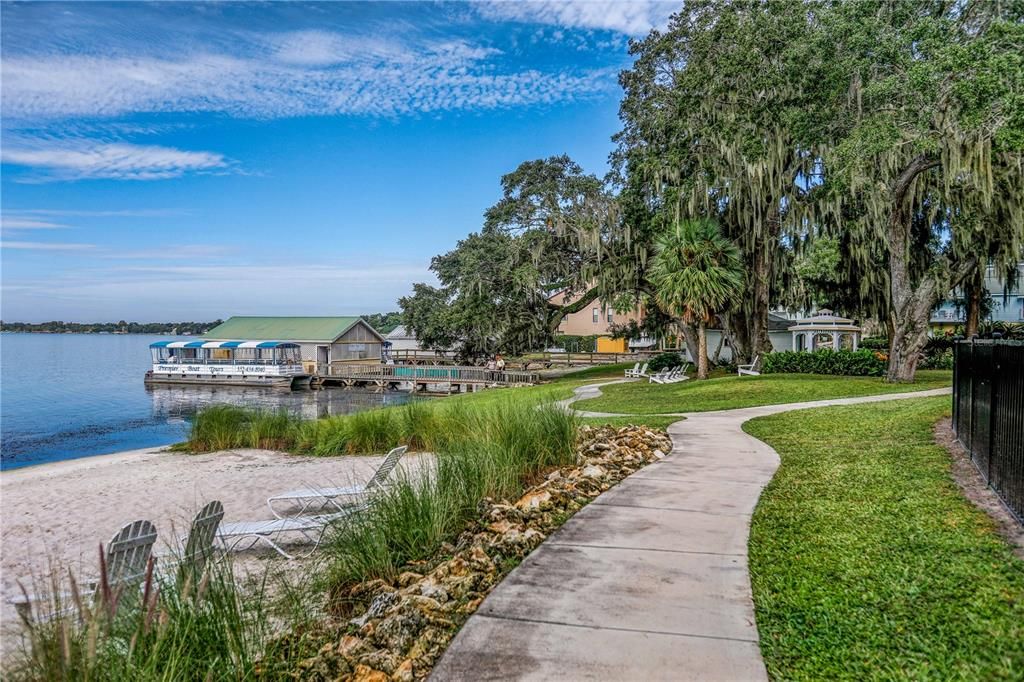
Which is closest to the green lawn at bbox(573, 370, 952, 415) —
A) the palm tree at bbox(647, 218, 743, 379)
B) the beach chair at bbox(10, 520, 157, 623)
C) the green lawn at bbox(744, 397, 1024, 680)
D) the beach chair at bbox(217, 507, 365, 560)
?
the palm tree at bbox(647, 218, 743, 379)

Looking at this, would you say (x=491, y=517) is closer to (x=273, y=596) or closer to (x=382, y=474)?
(x=273, y=596)

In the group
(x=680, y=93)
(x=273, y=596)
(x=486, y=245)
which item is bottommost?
(x=273, y=596)

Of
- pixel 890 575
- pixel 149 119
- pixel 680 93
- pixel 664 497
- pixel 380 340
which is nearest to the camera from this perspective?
pixel 890 575

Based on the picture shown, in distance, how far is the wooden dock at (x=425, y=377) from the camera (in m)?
35.0

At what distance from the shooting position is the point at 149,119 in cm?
1969

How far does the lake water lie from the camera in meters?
21.6

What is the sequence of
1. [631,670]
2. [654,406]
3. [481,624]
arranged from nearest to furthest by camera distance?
[631,670] < [481,624] < [654,406]

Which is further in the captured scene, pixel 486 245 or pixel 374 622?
pixel 486 245

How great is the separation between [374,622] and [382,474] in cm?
395

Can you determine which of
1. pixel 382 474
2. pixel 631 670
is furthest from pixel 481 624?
pixel 382 474

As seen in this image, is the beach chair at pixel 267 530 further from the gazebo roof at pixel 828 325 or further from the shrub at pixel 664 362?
the shrub at pixel 664 362

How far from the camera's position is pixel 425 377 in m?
39.1

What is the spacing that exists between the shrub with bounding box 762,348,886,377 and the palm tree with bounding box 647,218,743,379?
2.73m

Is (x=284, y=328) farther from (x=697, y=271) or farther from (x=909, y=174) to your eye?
(x=909, y=174)
